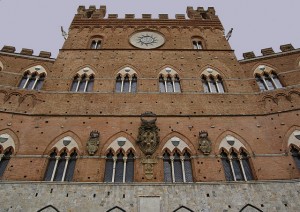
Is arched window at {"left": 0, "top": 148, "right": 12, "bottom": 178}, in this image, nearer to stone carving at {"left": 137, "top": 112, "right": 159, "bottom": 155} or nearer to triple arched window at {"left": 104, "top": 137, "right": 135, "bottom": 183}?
triple arched window at {"left": 104, "top": 137, "right": 135, "bottom": 183}

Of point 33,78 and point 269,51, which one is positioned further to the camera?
point 269,51

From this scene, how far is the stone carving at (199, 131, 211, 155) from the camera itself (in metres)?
9.16

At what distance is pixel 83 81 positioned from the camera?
39.1 ft

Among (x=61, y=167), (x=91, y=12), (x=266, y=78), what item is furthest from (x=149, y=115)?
(x=91, y=12)

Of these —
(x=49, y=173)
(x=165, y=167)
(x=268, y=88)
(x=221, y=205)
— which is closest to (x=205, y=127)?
(x=165, y=167)

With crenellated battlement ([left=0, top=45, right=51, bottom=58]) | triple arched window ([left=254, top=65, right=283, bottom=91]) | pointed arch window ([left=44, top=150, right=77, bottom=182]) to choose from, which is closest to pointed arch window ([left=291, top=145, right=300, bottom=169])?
triple arched window ([left=254, top=65, right=283, bottom=91])

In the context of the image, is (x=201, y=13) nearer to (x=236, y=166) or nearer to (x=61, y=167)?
(x=236, y=166)

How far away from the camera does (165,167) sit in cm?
895

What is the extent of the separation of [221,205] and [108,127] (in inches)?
172

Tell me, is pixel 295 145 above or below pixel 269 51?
below

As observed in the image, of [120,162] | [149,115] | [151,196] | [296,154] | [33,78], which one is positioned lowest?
[151,196]

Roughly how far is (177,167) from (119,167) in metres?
1.78

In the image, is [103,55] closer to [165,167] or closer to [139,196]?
[165,167]

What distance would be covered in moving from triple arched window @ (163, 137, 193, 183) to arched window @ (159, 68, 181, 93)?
2629 millimetres
